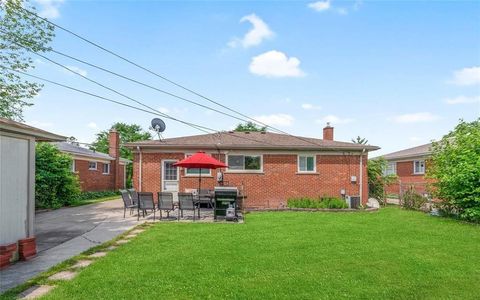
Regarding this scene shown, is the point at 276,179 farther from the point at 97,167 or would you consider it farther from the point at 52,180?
the point at 97,167

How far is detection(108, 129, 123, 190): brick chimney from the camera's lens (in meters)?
28.4

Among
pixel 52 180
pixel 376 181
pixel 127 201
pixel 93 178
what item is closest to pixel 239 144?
pixel 127 201

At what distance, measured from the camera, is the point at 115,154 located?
2906 cm

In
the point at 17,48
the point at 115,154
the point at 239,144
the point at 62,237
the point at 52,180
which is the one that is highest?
the point at 17,48

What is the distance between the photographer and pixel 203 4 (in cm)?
1168

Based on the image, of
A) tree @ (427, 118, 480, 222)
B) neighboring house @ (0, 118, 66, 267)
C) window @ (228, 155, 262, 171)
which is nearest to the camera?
neighboring house @ (0, 118, 66, 267)

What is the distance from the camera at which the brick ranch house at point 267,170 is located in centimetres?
1630

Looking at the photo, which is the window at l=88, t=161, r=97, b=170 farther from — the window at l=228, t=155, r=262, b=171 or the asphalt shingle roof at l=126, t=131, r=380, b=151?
the window at l=228, t=155, r=262, b=171

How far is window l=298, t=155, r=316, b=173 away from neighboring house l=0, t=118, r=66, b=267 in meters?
12.0

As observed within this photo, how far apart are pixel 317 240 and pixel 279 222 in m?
3.14

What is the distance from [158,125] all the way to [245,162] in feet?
17.1

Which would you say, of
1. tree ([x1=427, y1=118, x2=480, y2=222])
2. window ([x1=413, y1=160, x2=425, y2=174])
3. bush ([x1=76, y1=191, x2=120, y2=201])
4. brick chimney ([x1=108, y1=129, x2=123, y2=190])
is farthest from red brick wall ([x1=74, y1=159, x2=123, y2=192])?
window ([x1=413, y1=160, x2=425, y2=174])

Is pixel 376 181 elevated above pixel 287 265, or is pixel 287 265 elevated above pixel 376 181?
pixel 376 181

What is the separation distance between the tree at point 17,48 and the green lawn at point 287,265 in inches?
495
